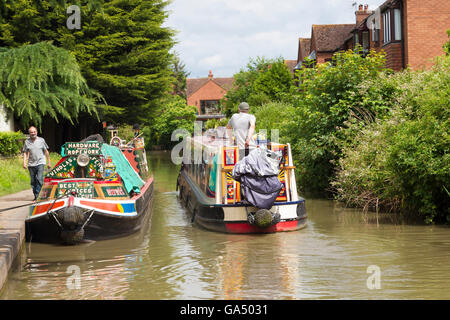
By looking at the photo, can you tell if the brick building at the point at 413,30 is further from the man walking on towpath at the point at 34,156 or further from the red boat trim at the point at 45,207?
the red boat trim at the point at 45,207

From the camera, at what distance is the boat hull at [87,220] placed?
35.7 feet

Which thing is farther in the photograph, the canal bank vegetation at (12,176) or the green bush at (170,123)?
the green bush at (170,123)

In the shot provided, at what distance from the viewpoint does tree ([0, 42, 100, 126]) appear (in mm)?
14469

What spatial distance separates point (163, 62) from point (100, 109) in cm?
541

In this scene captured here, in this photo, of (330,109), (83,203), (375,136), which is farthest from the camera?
(330,109)

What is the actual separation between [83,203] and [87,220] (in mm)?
333

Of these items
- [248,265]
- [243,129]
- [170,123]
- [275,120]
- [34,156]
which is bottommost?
[248,265]

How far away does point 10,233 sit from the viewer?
10.5 metres

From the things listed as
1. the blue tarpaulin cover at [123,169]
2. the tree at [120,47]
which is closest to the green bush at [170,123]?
the tree at [120,47]

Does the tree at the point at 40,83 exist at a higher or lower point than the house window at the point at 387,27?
lower

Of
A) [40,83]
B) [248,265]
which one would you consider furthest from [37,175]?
[40,83]

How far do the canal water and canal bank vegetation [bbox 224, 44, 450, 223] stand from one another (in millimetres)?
1049

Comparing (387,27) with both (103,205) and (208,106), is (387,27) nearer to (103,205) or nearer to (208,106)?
(103,205)

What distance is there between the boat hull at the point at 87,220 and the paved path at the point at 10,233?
0.33m
